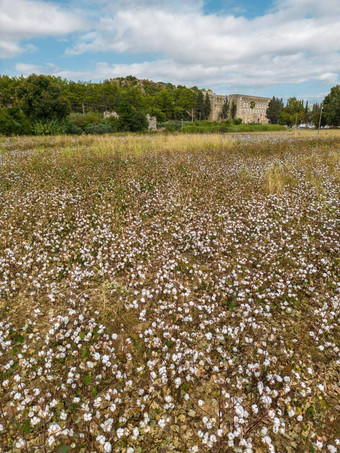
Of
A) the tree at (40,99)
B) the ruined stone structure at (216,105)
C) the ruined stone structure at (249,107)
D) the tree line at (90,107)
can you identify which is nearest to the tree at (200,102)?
the tree line at (90,107)

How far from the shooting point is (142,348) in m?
3.07

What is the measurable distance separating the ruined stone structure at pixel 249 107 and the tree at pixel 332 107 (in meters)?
45.1

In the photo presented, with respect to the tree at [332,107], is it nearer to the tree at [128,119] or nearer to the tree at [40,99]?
the tree at [128,119]

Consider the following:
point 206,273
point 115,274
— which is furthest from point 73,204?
point 206,273

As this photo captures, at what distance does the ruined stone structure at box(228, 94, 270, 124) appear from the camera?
103113mm

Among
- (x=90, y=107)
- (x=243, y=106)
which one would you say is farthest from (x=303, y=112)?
(x=90, y=107)

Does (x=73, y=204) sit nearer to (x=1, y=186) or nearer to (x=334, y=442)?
(x=1, y=186)

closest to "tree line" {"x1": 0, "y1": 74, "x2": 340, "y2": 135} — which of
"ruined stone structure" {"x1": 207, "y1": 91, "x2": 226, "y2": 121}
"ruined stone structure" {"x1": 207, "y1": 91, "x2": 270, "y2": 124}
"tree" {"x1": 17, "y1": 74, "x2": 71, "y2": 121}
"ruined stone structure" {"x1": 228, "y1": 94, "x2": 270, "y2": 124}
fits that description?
"tree" {"x1": 17, "y1": 74, "x2": 71, "y2": 121}

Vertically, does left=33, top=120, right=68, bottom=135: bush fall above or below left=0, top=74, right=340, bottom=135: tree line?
below

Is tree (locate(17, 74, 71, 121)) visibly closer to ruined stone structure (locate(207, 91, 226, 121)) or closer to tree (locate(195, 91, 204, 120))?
tree (locate(195, 91, 204, 120))

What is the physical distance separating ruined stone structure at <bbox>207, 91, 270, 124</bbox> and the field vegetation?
97.7 meters

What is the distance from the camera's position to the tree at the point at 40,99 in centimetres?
3162

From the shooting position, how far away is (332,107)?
5591 cm

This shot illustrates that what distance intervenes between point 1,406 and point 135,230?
3805mm
